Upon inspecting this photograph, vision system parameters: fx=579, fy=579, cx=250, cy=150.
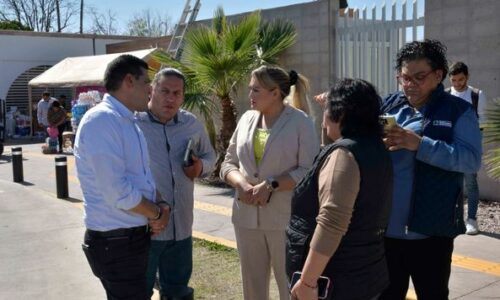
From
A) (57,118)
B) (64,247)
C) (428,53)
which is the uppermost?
(428,53)

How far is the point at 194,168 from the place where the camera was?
3863 mm

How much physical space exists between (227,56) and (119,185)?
702 centimetres

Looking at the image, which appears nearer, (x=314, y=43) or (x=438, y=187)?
(x=438, y=187)

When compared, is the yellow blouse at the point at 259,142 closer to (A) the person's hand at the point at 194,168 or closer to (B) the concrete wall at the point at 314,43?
(A) the person's hand at the point at 194,168

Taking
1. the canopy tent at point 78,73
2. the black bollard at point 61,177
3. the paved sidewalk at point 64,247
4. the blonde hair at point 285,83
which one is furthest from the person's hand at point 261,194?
the canopy tent at point 78,73

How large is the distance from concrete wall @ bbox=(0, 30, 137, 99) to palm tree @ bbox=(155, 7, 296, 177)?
15411 mm

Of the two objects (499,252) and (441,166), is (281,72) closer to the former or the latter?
(441,166)

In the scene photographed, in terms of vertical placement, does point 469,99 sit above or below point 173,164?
above

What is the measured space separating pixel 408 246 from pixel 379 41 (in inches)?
259

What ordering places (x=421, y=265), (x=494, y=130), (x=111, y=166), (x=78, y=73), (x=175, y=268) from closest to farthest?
1. (x=111, y=166)
2. (x=421, y=265)
3. (x=175, y=268)
4. (x=494, y=130)
5. (x=78, y=73)

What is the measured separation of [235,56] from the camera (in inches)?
383

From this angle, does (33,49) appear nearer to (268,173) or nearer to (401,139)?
(268,173)

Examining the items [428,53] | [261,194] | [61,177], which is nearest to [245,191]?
[261,194]

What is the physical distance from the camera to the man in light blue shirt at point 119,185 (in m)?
2.95
